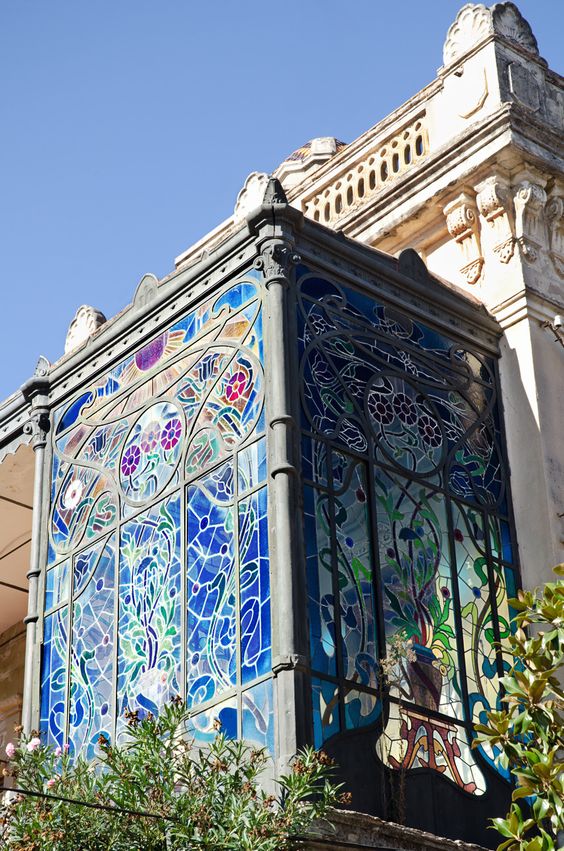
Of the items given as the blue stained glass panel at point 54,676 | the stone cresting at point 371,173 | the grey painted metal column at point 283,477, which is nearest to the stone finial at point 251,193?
the stone cresting at point 371,173

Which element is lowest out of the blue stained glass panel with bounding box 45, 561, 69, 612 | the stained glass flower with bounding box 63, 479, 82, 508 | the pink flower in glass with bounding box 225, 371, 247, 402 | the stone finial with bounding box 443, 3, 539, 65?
the blue stained glass panel with bounding box 45, 561, 69, 612

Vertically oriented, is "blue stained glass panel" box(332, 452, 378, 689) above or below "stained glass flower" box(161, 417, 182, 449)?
Result: below

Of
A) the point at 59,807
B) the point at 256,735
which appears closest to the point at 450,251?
the point at 256,735

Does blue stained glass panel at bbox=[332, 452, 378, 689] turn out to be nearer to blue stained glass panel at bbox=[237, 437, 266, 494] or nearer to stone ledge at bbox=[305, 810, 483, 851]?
blue stained glass panel at bbox=[237, 437, 266, 494]

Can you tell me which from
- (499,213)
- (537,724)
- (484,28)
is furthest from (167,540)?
(484,28)

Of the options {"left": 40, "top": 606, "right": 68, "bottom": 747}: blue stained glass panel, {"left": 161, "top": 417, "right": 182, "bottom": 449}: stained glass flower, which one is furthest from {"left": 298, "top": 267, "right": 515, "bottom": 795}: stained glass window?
{"left": 40, "top": 606, "right": 68, "bottom": 747}: blue stained glass panel

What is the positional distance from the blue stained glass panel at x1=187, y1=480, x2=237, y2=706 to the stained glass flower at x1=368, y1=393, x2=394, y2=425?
48.4 inches

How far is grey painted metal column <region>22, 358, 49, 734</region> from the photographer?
11.2m

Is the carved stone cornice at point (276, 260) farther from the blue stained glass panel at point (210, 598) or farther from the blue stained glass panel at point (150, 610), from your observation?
the blue stained glass panel at point (150, 610)

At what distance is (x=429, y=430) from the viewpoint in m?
11.0

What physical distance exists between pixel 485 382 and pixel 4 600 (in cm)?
631

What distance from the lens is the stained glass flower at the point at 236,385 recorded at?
10414 mm

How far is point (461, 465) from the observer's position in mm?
11078

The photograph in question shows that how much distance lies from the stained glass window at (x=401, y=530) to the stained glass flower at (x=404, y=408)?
0.03ft
